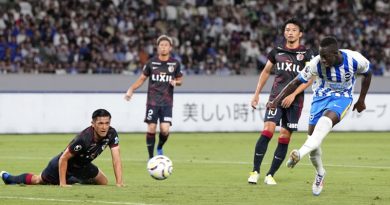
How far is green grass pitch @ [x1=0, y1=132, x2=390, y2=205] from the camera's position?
423 inches

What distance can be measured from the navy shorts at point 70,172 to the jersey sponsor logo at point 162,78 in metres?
5.16

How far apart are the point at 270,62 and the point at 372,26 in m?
24.2

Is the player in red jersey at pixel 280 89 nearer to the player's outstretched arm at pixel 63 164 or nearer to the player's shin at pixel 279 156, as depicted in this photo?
the player's shin at pixel 279 156

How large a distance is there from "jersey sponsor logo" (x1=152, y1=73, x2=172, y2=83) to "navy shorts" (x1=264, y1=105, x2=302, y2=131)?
14.9 feet

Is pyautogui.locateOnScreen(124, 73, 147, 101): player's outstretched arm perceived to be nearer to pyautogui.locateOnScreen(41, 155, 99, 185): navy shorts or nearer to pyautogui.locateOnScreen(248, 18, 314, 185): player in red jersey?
pyautogui.locateOnScreen(248, 18, 314, 185): player in red jersey

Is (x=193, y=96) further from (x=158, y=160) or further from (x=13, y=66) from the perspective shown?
(x=158, y=160)

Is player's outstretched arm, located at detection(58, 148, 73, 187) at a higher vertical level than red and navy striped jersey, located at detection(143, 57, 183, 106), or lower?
lower

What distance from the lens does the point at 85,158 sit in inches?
488

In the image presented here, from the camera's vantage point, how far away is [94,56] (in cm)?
3025

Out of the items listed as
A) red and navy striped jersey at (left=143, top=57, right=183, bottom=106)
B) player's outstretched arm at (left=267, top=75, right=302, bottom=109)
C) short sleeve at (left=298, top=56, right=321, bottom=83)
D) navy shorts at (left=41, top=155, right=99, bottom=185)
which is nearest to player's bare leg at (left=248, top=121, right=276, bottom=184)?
player's outstretched arm at (left=267, top=75, right=302, bottom=109)

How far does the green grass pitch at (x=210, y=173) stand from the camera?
10.7 meters

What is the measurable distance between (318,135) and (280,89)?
122 inches

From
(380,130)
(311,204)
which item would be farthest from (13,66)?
(311,204)

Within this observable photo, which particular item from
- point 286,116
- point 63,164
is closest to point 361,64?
point 286,116
